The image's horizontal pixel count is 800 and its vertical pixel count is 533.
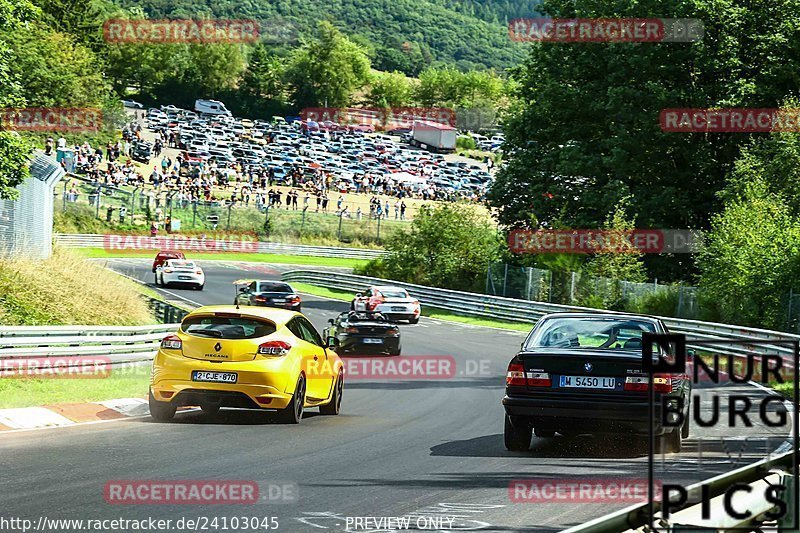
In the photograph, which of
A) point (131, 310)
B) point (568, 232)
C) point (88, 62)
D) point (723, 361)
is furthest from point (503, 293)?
Answer: point (88, 62)

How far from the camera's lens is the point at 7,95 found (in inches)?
955

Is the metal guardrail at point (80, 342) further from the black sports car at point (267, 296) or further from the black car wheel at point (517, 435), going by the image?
the black sports car at point (267, 296)

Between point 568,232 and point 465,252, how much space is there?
722cm

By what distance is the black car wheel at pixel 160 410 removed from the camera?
47.8ft

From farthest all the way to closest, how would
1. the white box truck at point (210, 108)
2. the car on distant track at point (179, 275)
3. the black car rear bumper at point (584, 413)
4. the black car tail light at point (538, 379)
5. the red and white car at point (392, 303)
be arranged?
the white box truck at point (210, 108), the car on distant track at point (179, 275), the red and white car at point (392, 303), the black car tail light at point (538, 379), the black car rear bumper at point (584, 413)

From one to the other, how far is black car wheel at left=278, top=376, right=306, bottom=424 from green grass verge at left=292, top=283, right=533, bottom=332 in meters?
27.3

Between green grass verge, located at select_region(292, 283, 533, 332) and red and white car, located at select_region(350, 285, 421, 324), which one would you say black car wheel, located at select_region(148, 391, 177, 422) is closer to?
red and white car, located at select_region(350, 285, 421, 324)

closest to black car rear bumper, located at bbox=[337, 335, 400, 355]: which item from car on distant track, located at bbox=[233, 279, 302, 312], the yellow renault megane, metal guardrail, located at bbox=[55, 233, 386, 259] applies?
car on distant track, located at bbox=[233, 279, 302, 312]

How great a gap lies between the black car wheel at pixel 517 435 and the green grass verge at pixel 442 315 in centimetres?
2915

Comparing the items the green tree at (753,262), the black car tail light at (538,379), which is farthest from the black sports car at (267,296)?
the black car tail light at (538,379)

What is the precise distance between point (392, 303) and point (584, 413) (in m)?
29.1

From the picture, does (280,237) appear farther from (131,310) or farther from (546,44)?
(131,310)

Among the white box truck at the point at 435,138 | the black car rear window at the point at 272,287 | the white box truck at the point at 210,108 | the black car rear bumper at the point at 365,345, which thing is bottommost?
the black car rear bumper at the point at 365,345

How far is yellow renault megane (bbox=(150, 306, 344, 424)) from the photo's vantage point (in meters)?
14.2
